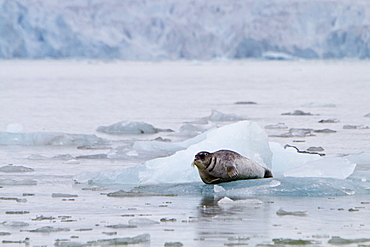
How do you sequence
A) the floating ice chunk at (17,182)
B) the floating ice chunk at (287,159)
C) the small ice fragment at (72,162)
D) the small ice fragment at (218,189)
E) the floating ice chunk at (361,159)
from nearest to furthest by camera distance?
1. the small ice fragment at (218,189)
2. the floating ice chunk at (17,182)
3. the floating ice chunk at (287,159)
4. the floating ice chunk at (361,159)
5. the small ice fragment at (72,162)

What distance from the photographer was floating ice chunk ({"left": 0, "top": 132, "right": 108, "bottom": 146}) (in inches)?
387

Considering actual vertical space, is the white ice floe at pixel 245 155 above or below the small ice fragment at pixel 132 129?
below

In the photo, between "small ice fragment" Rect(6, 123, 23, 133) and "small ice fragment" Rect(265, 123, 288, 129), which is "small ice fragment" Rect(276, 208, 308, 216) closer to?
"small ice fragment" Rect(6, 123, 23, 133)

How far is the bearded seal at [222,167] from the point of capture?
18.5 ft

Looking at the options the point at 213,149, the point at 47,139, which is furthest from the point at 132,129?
the point at 213,149

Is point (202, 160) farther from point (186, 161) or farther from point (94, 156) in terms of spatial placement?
point (94, 156)

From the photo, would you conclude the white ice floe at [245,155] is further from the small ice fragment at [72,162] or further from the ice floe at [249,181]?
the small ice fragment at [72,162]

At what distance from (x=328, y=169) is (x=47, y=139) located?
4750mm

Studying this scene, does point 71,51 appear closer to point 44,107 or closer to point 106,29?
point 106,29

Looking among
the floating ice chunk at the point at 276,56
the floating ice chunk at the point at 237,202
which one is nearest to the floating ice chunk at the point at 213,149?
the floating ice chunk at the point at 237,202

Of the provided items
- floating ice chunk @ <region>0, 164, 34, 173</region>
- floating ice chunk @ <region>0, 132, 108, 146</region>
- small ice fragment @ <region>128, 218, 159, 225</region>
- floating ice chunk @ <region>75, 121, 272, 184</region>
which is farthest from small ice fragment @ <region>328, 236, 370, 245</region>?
floating ice chunk @ <region>0, 132, 108, 146</region>

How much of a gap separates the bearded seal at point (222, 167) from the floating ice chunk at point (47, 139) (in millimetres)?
4172

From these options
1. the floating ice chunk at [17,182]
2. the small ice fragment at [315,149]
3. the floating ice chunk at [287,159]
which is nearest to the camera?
the floating ice chunk at [17,182]

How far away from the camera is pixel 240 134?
6.91 meters
